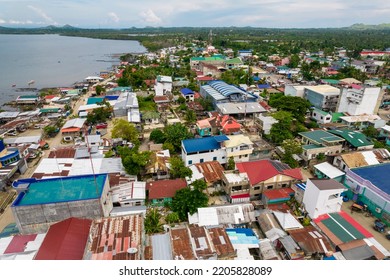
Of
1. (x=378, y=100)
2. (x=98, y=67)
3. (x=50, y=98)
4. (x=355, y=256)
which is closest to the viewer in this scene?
(x=355, y=256)

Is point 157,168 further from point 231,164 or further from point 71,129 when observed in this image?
point 71,129

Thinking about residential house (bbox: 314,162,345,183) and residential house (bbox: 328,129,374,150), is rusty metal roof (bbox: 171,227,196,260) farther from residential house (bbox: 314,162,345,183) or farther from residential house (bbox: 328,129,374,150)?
residential house (bbox: 328,129,374,150)

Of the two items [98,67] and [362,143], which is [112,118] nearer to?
[362,143]

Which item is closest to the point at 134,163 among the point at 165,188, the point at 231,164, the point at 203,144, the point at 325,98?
the point at 165,188

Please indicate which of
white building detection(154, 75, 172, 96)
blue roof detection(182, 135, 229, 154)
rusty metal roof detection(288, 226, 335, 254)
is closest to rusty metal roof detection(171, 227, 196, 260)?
rusty metal roof detection(288, 226, 335, 254)

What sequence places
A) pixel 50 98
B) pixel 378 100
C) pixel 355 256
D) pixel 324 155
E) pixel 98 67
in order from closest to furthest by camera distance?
pixel 355 256, pixel 324 155, pixel 378 100, pixel 50 98, pixel 98 67

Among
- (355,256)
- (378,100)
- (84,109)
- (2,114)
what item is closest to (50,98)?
(2,114)

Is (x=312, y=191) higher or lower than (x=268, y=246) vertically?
higher
